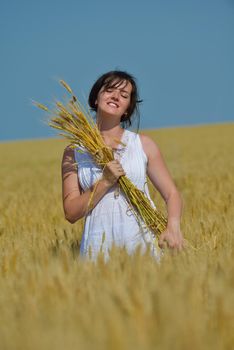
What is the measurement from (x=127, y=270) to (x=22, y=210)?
4827 mm

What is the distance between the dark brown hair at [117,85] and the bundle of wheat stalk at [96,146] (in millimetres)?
98

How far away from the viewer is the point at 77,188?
11.6ft

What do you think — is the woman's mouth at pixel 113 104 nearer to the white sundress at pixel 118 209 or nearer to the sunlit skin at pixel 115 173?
the sunlit skin at pixel 115 173

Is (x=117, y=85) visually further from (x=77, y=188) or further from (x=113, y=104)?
(x=77, y=188)

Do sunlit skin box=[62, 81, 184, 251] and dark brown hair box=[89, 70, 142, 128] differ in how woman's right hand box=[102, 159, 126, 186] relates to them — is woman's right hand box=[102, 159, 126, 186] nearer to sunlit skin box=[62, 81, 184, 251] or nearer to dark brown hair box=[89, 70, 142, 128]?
sunlit skin box=[62, 81, 184, 251]

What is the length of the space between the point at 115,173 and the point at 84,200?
0.22 metres

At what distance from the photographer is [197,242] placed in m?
4.16

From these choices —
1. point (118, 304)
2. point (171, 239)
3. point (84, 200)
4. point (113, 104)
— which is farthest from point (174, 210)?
point (118, 304)

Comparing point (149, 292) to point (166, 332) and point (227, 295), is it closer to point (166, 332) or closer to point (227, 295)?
point (227, 295)

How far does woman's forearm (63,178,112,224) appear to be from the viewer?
3338 millimetres

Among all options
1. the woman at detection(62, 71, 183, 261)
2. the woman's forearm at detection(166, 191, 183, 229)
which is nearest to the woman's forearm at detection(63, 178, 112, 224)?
the woman at detection(62, 71, 183, 261)

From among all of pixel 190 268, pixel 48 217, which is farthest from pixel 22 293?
pixel 48 217

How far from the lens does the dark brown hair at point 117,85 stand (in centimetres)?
346

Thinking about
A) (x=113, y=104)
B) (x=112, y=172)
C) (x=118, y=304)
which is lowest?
(x=118, y=304)
